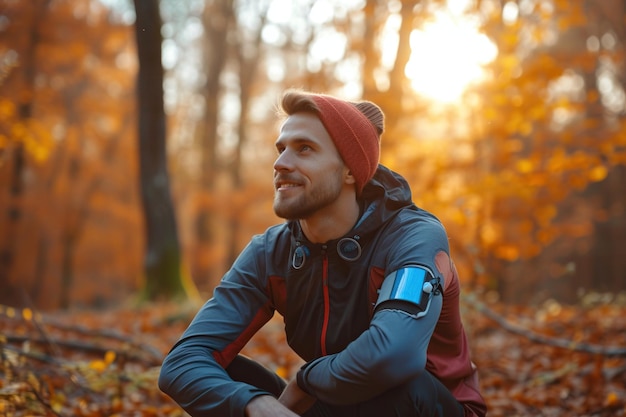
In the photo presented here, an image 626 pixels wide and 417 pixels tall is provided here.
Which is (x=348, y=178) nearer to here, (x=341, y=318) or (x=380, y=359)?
(x=341, y=318)

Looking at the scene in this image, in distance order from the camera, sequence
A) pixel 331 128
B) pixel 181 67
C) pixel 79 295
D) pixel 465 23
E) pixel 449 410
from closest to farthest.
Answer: pixel 449 410 < pixel 331 128 < pixel 465 23 < pixel 181 67 < pixel 79 295

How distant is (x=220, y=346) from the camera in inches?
107

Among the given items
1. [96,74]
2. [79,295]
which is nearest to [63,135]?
[96,74]

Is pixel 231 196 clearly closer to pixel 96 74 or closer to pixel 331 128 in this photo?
pixel 96 74

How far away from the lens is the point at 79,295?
24188mm

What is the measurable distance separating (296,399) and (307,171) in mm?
1002

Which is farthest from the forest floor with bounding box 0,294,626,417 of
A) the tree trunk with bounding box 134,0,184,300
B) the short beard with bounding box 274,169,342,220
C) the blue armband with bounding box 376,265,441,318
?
the tree trunk with bounding box 134,0,184,300

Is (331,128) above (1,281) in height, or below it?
above

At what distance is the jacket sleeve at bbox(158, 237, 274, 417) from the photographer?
2.43m

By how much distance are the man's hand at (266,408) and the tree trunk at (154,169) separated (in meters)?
8.18

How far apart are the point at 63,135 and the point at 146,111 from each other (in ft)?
33.7

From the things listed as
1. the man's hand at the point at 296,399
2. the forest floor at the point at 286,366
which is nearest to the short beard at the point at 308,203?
the man's hand at the point at 296,399

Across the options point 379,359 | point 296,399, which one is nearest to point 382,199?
point 379,359

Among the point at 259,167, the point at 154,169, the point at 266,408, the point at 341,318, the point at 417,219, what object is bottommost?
the point at 259,167
